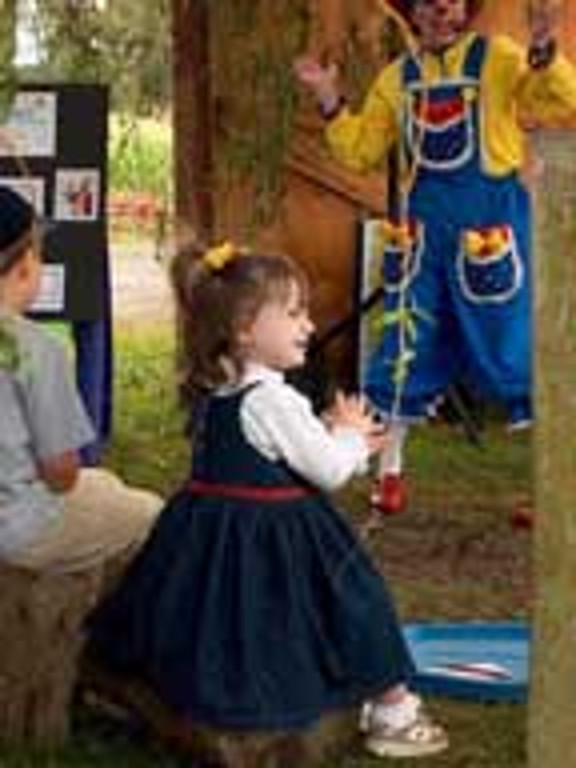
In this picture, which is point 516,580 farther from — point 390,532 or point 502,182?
point 502,182

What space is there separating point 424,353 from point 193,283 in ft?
6.58

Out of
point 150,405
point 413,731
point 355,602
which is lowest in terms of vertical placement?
point 150,405

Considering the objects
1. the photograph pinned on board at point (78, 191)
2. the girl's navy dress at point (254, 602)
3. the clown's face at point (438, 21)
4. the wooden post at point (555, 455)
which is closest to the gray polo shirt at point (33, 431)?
the girl's navy dress at point (254, 602)

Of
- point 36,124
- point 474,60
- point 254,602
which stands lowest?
point 254,602

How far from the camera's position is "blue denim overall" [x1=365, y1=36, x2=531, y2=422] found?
571 cm

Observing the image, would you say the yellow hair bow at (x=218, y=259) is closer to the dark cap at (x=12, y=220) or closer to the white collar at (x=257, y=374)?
the white collar at (x=257, y=374)

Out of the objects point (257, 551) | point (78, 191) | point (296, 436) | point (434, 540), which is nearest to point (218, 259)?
point (296, 436)

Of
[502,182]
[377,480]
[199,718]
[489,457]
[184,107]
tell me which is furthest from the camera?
[184,107]

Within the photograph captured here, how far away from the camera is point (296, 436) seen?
12.8ft

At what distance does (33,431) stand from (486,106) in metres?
2.13

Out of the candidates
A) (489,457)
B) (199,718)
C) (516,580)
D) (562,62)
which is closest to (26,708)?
(199,718)

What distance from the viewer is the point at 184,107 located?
7.93 m

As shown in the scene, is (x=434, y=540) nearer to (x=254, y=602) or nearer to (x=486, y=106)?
(x=486, y=106)

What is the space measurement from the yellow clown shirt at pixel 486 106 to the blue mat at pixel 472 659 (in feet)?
4.38
